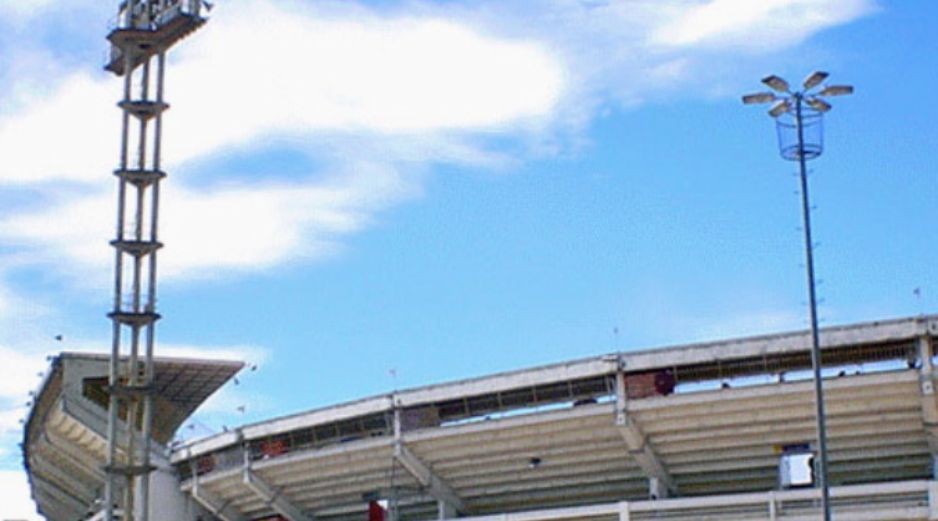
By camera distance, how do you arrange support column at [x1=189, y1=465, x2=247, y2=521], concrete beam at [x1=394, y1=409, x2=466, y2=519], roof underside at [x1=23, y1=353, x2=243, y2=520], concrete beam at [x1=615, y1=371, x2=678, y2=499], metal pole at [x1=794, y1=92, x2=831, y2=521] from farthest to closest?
roof underside at [x1=23, y1=353, x2=243, y2=520], support column at [x1=189, y1=465, x2=247, y2=521], concrete beam at [x1=394, y1=409, x2=466, y2=519], concrete beam at [x1=615, y1=371, x2=678, y2=499], metal pole at [x1=794, y1=92, x2=831, y2=521]

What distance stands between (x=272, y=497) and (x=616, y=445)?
56.9 feet

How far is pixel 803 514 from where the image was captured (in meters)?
50.6

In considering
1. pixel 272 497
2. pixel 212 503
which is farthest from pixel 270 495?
pixel 212 503

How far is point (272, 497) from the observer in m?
68.0

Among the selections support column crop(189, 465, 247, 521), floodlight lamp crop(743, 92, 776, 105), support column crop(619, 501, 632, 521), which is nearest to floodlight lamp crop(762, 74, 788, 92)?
floodlight lamp crop(743, 92, 776, 105)

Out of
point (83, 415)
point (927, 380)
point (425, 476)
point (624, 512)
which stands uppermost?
point (83, 415)

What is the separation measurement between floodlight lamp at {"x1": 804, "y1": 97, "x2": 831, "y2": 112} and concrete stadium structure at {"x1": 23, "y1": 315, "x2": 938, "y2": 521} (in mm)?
13238

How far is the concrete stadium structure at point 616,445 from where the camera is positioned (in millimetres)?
50938

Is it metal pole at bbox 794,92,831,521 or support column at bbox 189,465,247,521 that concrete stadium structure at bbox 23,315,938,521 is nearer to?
support column at bbox 189,465,247,521

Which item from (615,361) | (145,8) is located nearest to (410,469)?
(615,361)

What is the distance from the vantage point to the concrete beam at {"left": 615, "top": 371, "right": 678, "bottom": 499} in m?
54.3

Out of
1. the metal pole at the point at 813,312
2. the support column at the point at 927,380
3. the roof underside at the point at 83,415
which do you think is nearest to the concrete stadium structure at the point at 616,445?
the support column at the point at 927,380

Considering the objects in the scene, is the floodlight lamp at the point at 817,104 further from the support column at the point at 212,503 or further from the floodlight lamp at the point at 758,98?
the support column at the point at 212,503

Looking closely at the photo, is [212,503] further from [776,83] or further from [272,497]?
[776,83]
